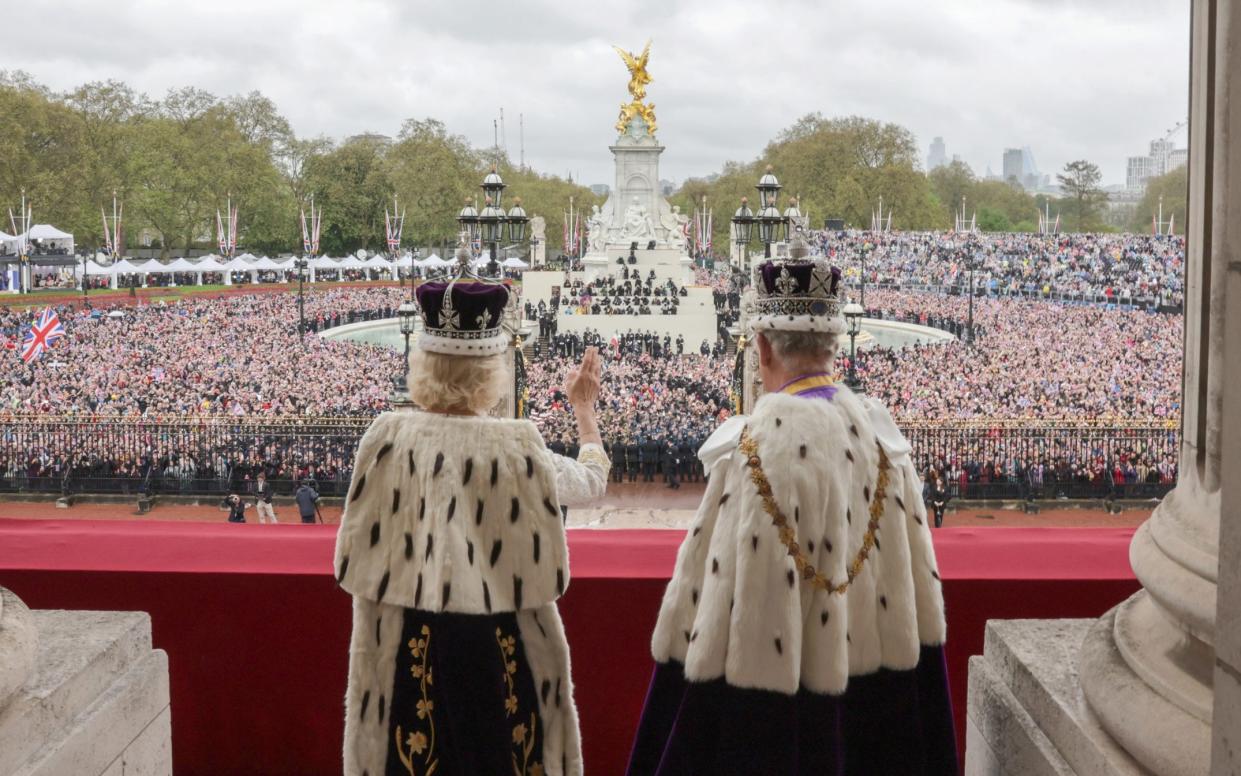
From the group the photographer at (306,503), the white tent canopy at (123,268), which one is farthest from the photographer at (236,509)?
the white tent canopy at (123,268)

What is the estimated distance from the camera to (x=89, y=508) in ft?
57.7

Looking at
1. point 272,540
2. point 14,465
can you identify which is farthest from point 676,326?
point 272,540

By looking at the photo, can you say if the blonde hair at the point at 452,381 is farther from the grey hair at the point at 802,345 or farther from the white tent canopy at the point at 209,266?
the white tent canopy at the point at 209,266

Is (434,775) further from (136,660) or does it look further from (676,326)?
(676,326)

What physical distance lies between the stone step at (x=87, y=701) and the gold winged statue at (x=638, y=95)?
170 ft

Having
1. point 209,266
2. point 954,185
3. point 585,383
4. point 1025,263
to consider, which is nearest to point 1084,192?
point 954,185

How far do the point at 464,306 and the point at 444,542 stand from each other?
1.86 ft

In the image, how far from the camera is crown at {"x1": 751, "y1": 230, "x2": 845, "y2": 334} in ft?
8.83

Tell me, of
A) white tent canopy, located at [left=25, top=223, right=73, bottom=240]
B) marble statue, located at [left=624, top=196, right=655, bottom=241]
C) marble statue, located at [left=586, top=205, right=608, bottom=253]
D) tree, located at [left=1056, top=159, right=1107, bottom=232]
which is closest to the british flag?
marble statue, located at [left=624, top=196, right=655, bottom=241]

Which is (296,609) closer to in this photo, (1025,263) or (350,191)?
(1025,263)

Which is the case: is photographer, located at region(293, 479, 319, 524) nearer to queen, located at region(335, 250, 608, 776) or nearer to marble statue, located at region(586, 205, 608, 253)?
queen, located at region(335, 250, 608, 776)

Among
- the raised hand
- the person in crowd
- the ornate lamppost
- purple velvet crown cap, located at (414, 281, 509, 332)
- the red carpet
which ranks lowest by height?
the person in crowd

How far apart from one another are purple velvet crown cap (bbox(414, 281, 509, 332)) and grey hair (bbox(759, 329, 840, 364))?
2.17 ft

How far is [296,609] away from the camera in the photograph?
365 centimetres
